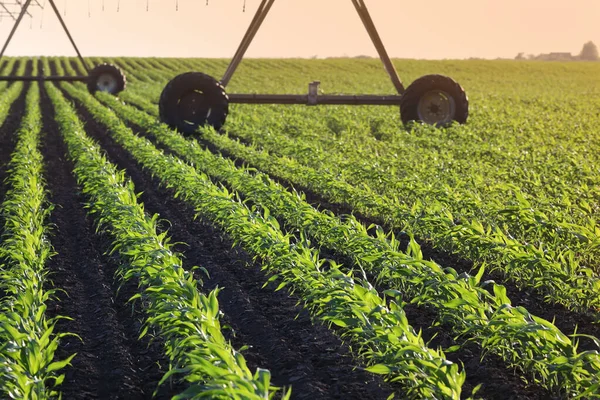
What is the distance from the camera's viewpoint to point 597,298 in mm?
5844

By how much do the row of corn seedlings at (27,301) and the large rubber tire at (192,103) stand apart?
15.9 feet

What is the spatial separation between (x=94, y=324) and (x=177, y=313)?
123cm

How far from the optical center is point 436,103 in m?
16.4

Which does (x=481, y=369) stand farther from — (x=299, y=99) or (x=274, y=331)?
(x=299, y=99)

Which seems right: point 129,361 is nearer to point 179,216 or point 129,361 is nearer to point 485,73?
point 179,216

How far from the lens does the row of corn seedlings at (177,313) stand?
356 centimetres

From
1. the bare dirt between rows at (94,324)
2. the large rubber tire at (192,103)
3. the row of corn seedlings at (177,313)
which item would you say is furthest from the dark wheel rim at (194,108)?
the bare dirt between rows at (94,324)

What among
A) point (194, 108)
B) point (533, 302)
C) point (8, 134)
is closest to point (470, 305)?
point (533, 302)

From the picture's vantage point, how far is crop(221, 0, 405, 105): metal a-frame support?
15.4 metres

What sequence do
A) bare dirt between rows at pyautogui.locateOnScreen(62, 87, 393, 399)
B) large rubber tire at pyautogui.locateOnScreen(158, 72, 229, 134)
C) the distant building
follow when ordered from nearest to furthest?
1. bare dirt between rows at pyautogui.locateOnScreen(62, 87, 393, 399)
2. large rubber tire at pyautogui.locateOnScreen(158, 72, 229, 134)
3. the distant building

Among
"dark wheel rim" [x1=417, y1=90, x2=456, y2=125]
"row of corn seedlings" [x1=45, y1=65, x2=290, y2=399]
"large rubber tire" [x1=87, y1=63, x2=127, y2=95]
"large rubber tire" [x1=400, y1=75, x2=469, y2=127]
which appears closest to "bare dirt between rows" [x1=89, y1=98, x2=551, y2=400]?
"row of corn seedlings" [x1=45, y1=65, x2=290, y2=399]

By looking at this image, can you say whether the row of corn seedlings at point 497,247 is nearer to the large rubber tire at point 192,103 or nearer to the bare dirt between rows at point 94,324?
the bare dirt between rows at point 94,324

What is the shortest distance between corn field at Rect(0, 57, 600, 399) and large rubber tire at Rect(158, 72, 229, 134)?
119 centimetres

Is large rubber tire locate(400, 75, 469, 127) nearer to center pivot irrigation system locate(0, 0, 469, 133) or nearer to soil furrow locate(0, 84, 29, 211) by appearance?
center pivot irrigation system locate(0, 0, 469, 133)
